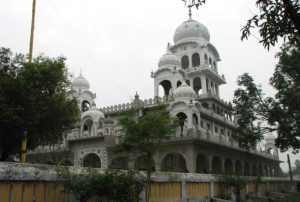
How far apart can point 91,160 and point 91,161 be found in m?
0.10

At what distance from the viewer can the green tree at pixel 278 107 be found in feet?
67.5

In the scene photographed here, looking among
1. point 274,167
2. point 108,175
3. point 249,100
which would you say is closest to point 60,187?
point 108,175

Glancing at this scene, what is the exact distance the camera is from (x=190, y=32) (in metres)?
42.0

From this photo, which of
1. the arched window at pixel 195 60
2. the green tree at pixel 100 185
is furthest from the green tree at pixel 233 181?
the arched window at pixel 195 60

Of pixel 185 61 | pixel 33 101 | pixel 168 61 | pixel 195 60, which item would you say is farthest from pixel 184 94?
pixel 33 101

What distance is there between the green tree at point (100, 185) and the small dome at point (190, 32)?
34.5 meters

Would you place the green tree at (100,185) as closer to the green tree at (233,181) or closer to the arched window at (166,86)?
the green tree at (233,181)

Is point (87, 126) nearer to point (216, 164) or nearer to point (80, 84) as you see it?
point (80, 84)

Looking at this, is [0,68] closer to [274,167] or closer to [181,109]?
[181,109]

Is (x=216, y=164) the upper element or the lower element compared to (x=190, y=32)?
lower

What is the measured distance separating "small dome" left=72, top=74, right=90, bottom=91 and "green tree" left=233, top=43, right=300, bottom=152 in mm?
22829

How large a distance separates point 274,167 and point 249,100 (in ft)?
107

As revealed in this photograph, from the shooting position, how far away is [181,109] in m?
29.9

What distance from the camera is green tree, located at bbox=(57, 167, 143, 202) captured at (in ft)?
27.3
